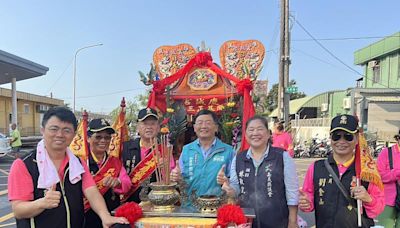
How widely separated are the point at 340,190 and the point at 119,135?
6.57 feet

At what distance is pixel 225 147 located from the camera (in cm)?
287

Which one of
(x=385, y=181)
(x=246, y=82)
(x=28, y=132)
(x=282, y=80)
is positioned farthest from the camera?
(x=28, y=132)

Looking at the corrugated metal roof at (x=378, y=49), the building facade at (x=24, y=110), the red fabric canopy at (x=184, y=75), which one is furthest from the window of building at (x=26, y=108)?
the corrugated metal roof at (x=378, y=49)

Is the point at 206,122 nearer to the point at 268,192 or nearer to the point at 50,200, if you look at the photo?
the point at 268,192

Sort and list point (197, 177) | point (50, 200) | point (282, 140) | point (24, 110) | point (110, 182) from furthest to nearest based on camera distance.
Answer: point (24, 110) < point (282, 140) < point (197, 177) < point (110, 182) < point (50, 200)

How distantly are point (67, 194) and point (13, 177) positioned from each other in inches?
11.5

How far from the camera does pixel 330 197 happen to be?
236cm

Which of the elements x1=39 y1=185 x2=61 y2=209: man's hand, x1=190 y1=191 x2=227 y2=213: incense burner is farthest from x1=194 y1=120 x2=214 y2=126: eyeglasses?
x1=39 y1=185 x2=61 y2=209: man's hand

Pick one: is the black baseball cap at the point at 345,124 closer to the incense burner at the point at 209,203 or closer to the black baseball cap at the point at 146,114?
the incense burner at the point at 209,203

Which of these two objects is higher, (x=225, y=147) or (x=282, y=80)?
(x=282, y=80)

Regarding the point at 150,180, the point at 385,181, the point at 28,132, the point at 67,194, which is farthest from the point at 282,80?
the point at 28,132

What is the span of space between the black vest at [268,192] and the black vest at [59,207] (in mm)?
1191

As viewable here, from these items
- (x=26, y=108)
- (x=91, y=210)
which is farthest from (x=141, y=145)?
(x=26, y=108)

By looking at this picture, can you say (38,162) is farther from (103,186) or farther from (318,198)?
(318,198)
